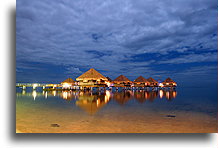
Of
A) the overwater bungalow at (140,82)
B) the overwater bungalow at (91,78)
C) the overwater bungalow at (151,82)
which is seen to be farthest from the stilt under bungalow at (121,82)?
the overwater bungalow at (91,78)

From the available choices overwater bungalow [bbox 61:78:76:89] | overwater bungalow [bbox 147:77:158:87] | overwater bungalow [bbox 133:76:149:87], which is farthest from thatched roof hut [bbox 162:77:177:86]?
overwater bungalow [bbox 61:78:76:89]

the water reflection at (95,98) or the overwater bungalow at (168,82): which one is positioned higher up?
the overwater bungalow at (168,82)

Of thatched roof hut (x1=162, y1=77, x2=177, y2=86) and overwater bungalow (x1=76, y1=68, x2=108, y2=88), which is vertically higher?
overwater bungalow (x1=76, y1=68, x2=108, y2=88)

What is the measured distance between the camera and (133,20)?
9125 mm

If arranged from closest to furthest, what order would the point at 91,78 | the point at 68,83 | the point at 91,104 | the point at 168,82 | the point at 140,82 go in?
the point at 91,104 → the point at 91,78 → the point at 68,83 → the point at 140,82 → the point at 168,82

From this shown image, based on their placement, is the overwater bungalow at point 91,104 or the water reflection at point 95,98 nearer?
the overwater bungalow at point 91,104

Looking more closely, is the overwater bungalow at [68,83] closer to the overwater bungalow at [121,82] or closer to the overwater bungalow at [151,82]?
the overwater bungalow at [121,82]

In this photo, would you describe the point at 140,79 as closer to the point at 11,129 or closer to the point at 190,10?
the point at 190,10

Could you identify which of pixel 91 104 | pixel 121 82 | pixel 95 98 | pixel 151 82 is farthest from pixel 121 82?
pixel 91 104

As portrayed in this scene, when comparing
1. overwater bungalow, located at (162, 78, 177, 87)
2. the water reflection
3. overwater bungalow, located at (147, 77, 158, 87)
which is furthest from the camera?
overwater bungalow, located at (162, 78, 177, 87)

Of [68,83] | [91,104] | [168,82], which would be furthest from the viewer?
[168,82]

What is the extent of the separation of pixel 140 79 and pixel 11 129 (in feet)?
104

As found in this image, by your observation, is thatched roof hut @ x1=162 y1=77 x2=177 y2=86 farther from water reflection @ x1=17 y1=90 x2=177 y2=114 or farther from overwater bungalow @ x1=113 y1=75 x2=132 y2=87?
water reflection @ x1=17 y1=90 x2=177 y2=114

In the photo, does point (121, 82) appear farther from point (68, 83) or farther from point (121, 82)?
point (68, 83)
